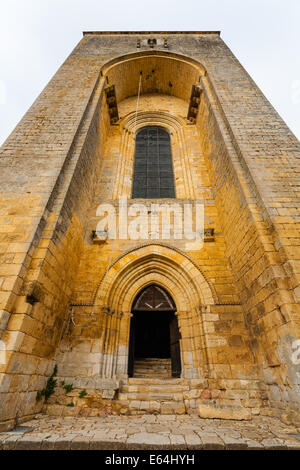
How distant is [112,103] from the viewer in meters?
7.70

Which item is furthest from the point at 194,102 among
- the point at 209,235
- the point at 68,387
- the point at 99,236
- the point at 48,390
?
the point at 48,390

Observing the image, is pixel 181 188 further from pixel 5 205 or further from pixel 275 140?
pixel 5 205

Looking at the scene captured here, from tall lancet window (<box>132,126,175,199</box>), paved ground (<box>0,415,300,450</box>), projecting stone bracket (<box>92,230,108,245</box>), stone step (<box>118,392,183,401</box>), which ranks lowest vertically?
paved ground (<box>0,415,300,450</box>)

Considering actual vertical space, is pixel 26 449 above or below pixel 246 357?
below

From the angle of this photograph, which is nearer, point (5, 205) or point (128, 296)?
point (5, 205)

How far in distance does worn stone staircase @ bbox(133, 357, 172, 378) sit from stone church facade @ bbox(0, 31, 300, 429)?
0.20 ft

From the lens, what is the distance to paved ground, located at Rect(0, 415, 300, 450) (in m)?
2.02

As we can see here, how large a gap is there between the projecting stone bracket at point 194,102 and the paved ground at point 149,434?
8629 mm

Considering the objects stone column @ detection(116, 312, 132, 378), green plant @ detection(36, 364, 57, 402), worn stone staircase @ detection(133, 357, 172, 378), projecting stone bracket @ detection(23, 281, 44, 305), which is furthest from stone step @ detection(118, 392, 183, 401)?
projecting stone bracket @ detection(23, 281, 44, 305)

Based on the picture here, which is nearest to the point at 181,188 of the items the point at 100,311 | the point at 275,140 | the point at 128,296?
the point at 275,140

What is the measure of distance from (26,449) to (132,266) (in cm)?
331

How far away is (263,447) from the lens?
201 cm

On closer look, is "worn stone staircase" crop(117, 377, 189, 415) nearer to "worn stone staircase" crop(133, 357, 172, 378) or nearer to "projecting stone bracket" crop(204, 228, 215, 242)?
"worn stone staircase" crop(133, 357, 172, 378)

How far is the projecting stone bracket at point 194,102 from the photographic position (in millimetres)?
7364
